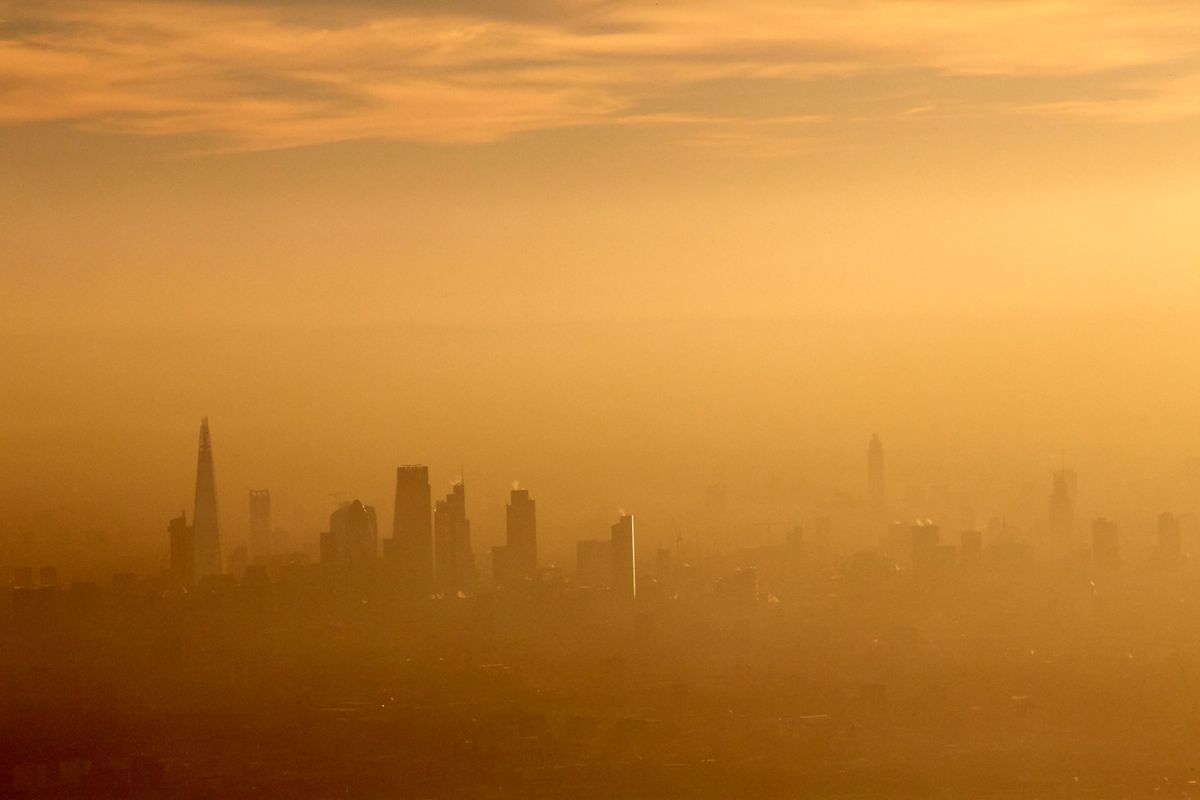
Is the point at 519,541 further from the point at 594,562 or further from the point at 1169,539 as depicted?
the point at 1169,539

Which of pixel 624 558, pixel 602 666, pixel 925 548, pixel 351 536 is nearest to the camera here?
pixel 602 666

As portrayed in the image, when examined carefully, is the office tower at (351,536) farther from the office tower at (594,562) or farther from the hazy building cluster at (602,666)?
the office tower at (594,562)

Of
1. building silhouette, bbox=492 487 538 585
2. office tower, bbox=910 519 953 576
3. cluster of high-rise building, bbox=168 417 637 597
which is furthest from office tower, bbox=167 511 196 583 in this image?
office tower, bbox=910 519 953 576

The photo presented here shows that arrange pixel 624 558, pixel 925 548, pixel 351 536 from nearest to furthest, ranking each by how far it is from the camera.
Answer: pixel 351 536, pixel 624 558, pixel 925 548

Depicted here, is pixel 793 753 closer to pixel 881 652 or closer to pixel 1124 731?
pixel 1124 731

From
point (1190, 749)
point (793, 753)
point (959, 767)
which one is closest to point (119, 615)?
point (793, 753)

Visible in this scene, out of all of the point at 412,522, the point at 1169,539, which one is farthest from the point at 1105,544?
the point at 412,522
